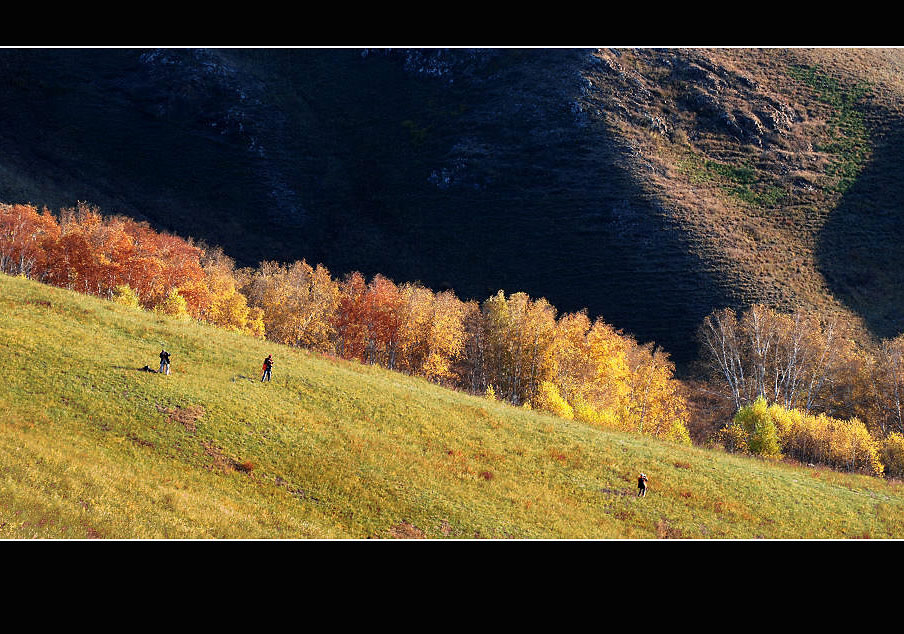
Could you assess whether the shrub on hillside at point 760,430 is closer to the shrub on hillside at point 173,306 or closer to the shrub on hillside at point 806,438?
the shrub on hillside at point 806,438

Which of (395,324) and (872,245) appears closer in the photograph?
(395,324)

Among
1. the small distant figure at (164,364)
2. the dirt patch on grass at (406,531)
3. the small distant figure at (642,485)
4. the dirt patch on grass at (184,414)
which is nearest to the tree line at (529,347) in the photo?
the small distant figure at (642,485)

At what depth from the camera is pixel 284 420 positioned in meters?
39.8

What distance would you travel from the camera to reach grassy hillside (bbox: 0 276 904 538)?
91.8ft

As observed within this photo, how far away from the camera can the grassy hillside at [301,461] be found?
2797 cm

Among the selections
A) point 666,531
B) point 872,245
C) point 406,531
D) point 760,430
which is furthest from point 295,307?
point 872,245

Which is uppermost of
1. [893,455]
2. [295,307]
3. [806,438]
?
[295,307]

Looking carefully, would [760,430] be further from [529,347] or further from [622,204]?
[622,204]

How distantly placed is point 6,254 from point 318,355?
56.1 metres

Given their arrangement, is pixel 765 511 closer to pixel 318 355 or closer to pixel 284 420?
pixel 284 420

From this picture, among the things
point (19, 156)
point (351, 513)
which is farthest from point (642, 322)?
point (19, 156)

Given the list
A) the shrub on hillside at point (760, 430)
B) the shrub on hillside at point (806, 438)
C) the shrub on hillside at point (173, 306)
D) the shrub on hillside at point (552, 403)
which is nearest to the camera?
the shrub on hillside at point (760, 430)

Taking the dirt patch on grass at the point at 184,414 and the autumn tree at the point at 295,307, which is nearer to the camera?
the dirt patch on grass at the point at 184,414

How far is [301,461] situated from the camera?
1393 inches
